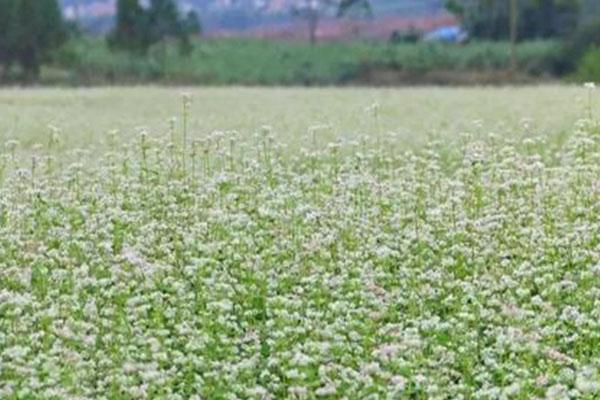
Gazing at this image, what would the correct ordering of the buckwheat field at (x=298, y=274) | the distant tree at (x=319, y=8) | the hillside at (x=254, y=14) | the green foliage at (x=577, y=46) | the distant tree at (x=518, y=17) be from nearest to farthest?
the buckwheat field at (x=298, y=274), the green foliage at (x=577, y=46), the distant tree at (x=518, y=17), the distant tree at (x=319, y=8), the hillside at (x=254, y=14)

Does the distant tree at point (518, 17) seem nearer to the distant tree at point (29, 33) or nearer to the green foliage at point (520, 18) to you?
the green foliage at point (520, 18)

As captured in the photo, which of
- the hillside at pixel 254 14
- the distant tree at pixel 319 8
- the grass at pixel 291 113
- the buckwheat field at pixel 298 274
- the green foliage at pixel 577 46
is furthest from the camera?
the hillside at pixel 254 14

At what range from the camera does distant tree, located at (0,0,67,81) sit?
44.1 metres

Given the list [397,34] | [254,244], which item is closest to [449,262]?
[254,244]

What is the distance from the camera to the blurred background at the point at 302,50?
1770 inches

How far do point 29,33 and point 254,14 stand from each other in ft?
111

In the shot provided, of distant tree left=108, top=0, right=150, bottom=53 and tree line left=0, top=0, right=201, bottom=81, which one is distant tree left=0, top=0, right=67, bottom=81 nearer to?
tree line left=0, top=0, right=201, bottom=81

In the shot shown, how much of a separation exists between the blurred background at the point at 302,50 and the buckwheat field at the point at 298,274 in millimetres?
28437

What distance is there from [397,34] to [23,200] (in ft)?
158

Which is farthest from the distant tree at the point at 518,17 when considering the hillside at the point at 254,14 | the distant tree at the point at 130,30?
the distant tree at the point at 130,30

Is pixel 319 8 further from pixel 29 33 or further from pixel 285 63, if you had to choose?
pixel 29 33

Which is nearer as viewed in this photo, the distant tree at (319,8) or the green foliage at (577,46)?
the green foliage at (577,46)

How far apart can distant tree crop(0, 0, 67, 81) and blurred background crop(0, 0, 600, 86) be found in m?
0.04

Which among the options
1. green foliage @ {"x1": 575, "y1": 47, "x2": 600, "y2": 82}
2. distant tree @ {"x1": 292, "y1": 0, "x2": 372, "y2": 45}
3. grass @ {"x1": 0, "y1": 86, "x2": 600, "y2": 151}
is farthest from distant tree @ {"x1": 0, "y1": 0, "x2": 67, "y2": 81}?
distant tree @ {"x1": 292, "y1": 0, "x2": 372, "y2": 45}
